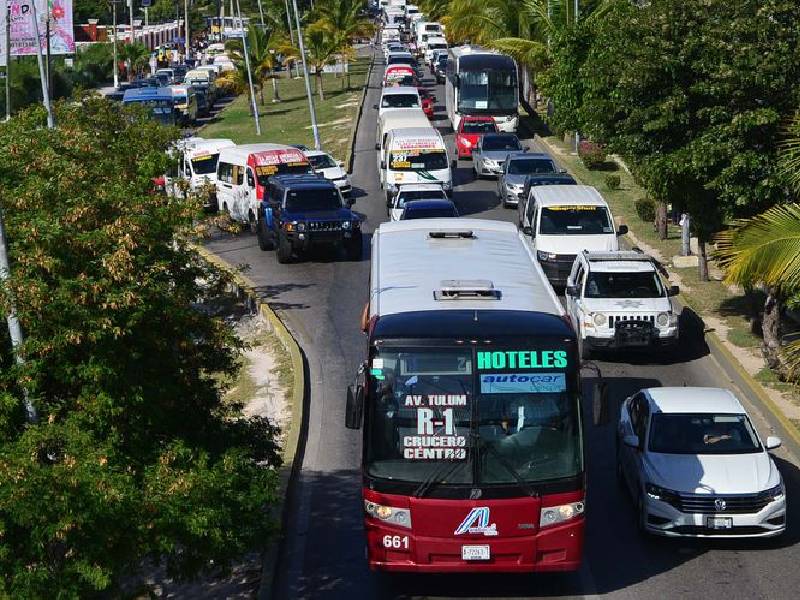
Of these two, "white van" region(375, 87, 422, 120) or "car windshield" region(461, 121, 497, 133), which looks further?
"white van" region(375, 87, 422, 120)

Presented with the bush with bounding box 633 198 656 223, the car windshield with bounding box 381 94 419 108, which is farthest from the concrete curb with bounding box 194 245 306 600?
the car windshield with bounding box 381 94 419 108

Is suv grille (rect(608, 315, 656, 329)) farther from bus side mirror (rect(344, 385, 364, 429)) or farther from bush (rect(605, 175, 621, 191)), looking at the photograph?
bush (rect(605, 175, 621, 191))

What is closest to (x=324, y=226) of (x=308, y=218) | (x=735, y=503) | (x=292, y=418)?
(x=308, y=218)

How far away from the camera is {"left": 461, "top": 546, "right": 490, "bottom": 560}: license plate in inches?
505

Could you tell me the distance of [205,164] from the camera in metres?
43.4

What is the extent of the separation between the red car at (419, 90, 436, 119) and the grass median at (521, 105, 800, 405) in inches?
737

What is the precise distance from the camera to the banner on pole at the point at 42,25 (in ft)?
97.8

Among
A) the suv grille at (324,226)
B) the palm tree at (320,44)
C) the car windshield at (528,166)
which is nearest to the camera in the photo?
the suv grille at (324,226)

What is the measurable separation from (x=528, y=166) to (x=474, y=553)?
28.6 metres

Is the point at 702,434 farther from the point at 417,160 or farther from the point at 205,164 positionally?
the point at 205,164

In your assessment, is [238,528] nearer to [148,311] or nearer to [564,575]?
[148,311]

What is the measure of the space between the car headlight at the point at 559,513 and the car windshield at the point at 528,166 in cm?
2797

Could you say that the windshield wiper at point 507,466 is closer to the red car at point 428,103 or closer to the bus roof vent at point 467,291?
the bus roof vent at point 467,291

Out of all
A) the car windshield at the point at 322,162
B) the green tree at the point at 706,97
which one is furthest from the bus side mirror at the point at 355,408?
the car windshield at the point at 322,162
